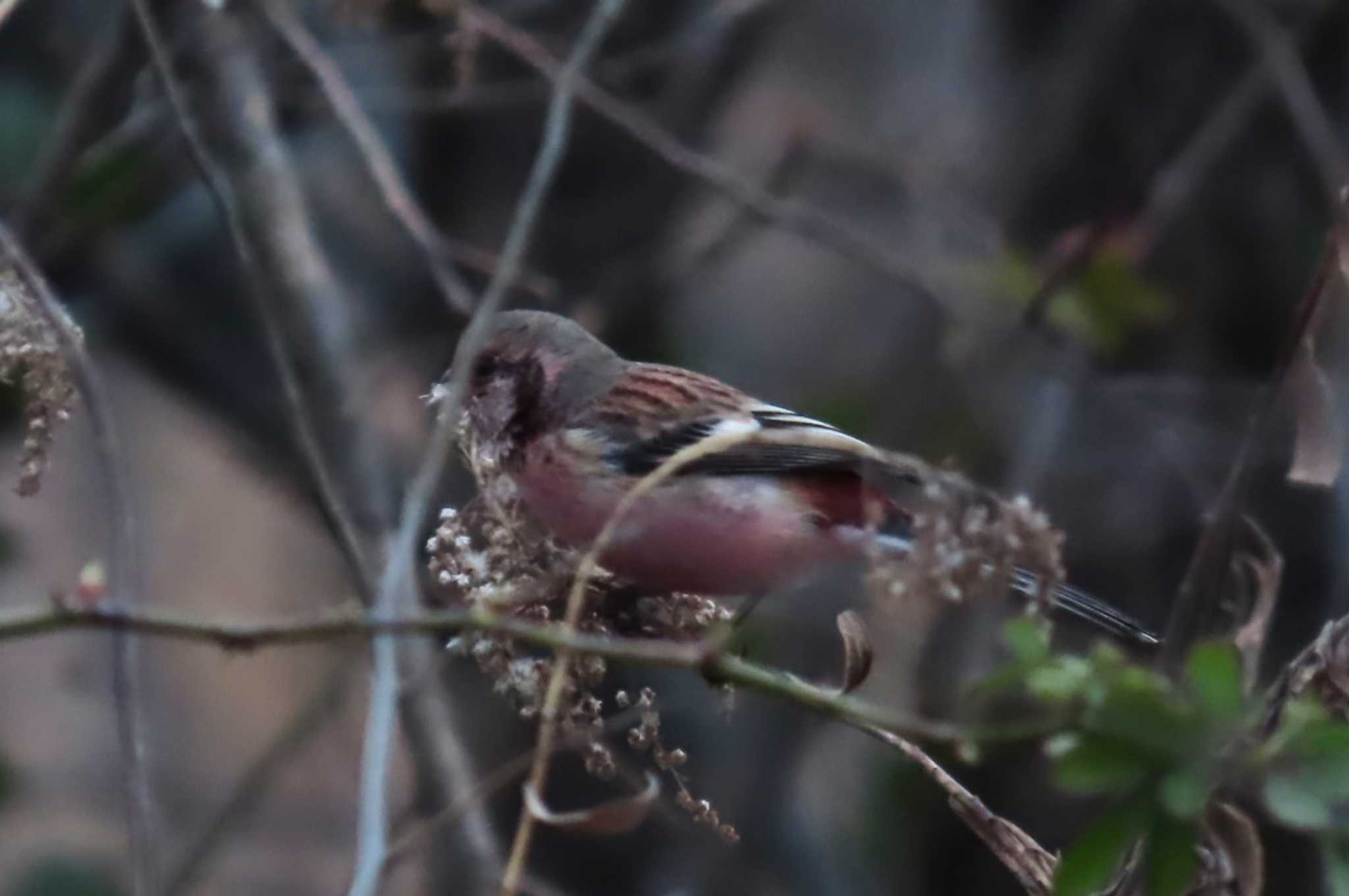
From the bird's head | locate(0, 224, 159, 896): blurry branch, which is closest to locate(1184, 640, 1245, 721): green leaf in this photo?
locate(0, 224, 159, 896): blurry branch

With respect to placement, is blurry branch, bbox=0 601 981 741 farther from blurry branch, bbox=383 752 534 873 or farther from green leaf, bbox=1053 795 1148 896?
blurry branch, bbox=383 752 534 873

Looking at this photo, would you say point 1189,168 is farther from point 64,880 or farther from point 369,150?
point 64,880

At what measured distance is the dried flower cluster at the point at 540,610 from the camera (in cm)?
212

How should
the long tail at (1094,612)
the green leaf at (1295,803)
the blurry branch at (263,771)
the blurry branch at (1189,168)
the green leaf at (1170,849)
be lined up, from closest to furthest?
the green leaf at (1295,803), the green leaf at (1170,849), the long tail at (1094,612), the blurry branch at (263,771), the blurry branch at (1189,168)

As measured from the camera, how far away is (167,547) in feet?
28.8

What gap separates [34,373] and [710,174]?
2416 mm

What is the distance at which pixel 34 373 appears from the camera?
1997 mm

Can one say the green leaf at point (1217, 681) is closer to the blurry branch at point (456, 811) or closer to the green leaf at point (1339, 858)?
the green leaf at point (1339, 858)

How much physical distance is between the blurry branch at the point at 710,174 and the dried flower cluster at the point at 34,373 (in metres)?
1.78

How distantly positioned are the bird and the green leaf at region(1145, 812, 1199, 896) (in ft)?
4.09

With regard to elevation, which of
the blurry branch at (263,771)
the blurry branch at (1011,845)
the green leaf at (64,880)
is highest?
the blurry branch at (1011,845)

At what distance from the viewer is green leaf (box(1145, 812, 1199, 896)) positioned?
5.32ft

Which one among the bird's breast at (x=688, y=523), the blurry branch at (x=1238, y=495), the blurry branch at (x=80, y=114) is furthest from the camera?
the blurry branch at (x=80, y=114)

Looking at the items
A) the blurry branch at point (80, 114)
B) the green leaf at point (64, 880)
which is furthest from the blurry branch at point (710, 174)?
the green leaf at point (64, 880)
